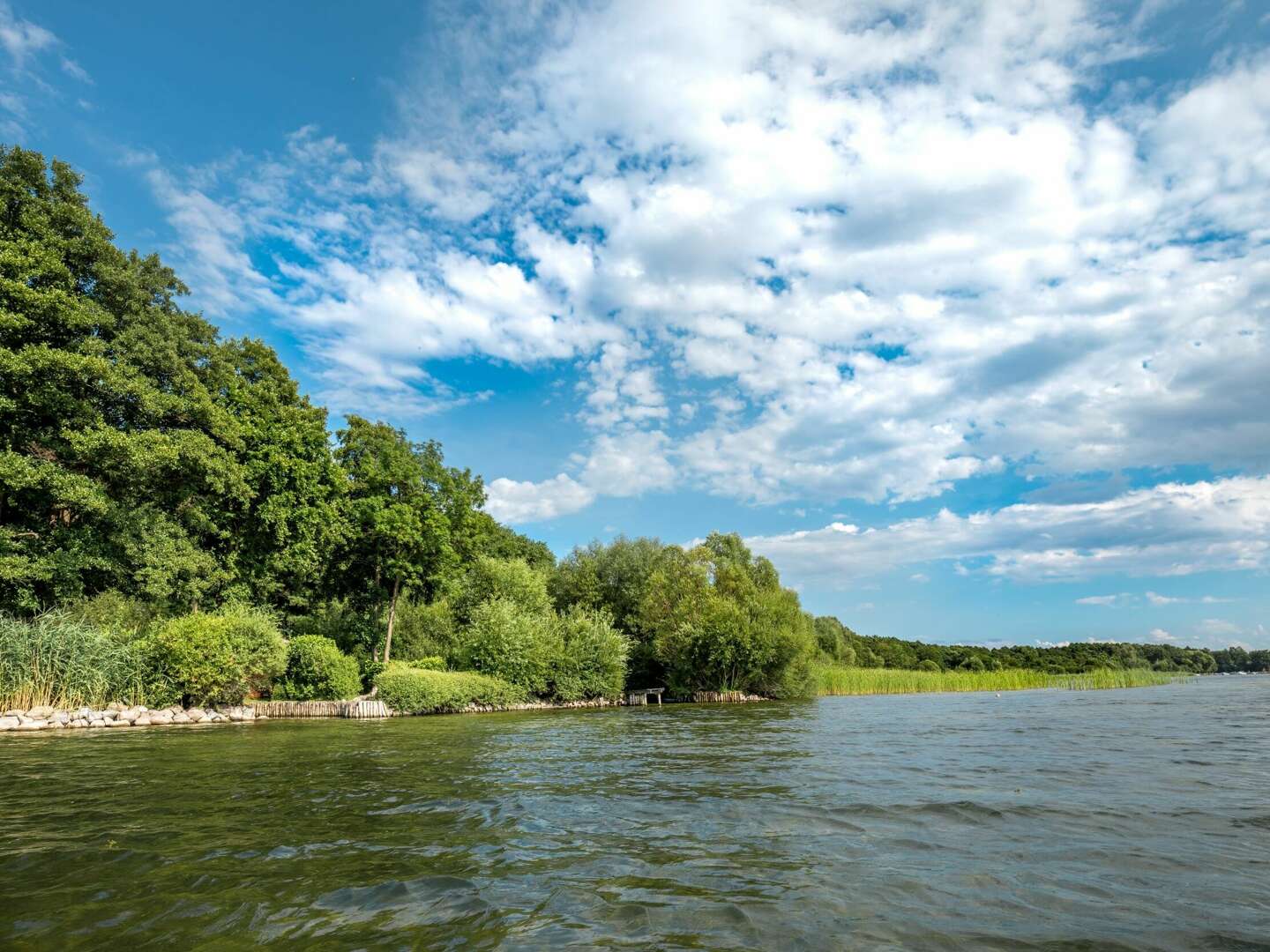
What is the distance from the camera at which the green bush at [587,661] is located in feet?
147

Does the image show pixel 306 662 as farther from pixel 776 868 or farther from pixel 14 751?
pixel 776 868

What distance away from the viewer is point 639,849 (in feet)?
27.5

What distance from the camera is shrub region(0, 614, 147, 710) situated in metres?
24.5

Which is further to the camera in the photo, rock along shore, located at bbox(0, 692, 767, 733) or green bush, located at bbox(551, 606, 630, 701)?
green bush, located at bbox(551, 606, 630, 701)

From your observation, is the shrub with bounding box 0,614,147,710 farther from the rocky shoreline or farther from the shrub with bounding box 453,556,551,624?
the shrub with bounding box 453,556,551,624

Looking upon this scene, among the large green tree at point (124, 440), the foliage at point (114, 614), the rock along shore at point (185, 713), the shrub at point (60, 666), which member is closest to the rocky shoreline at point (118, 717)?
the rock along shore at point (185, 713)

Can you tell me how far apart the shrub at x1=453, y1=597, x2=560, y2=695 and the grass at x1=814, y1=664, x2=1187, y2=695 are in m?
23.2

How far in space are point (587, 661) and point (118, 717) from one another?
1019 inches

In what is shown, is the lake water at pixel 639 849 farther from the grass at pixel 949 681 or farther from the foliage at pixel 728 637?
the grass at pixel 949 681

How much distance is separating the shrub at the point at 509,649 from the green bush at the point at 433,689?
1364mm

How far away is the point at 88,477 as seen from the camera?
31906mm

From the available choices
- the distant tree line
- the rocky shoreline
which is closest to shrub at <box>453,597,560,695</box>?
the rocky shoreline

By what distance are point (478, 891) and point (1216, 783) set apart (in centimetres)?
1329

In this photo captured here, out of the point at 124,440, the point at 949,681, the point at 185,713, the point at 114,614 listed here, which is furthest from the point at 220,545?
the point at 949,681
